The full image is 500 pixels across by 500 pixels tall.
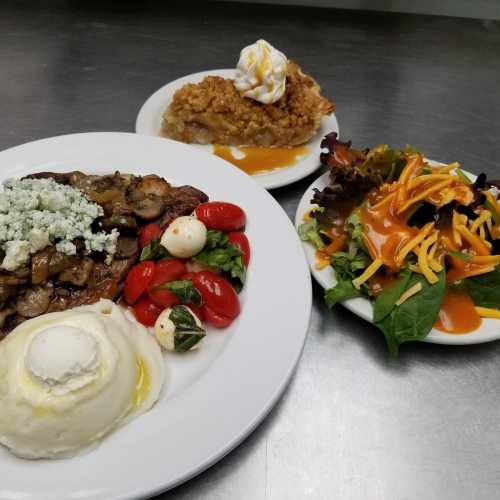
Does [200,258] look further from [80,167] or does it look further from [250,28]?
[250,28]

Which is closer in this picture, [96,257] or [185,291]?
[185,291]

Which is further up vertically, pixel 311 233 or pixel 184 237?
pixel 184 237

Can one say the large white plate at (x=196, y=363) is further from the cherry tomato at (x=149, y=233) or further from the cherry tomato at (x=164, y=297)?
the cherry tomato at (x=149, y=233)

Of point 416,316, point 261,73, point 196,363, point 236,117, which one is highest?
point 261,73

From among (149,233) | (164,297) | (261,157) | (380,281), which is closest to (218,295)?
(164,297)

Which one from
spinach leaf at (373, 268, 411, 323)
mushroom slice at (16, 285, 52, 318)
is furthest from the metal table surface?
mushroom slice at (16, 285, 52, 318)

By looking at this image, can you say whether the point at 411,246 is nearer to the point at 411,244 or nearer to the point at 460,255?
the point at 411,244

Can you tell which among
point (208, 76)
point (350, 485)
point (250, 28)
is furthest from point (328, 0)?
point (350, 485)
